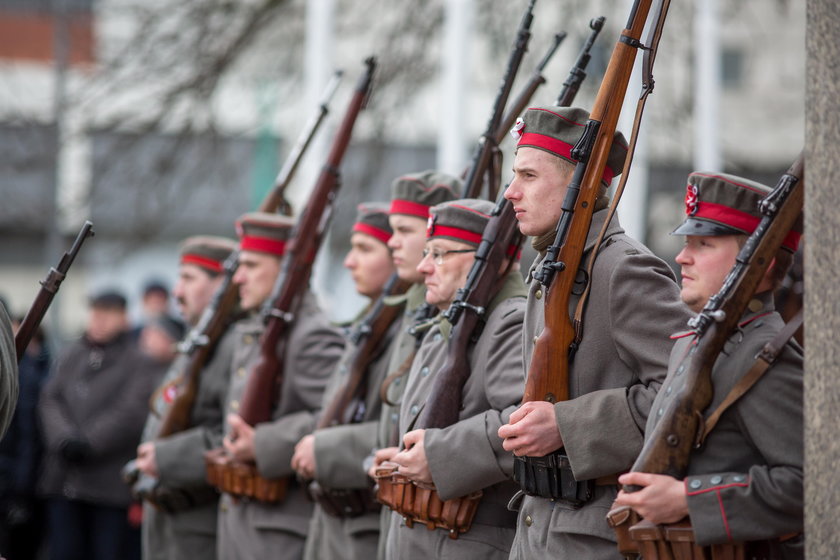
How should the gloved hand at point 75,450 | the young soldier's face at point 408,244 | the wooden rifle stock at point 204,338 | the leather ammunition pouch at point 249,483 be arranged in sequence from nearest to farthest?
the young soldier's face at point 408,244
the leather ammunition pouch at point 249,483
the wooden rifle stock at point 204,338
the gloved hand at point 75,450

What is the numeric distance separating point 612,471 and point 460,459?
0.75m

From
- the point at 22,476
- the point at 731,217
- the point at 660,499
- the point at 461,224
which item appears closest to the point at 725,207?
the point at 731,217

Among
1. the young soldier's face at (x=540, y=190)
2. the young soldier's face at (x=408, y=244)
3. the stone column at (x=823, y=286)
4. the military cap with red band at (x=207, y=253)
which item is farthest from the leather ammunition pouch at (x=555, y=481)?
the military cap with red band at (x=207, y=253)

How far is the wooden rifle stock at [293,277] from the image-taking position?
21.4 ft

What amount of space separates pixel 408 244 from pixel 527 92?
85cm

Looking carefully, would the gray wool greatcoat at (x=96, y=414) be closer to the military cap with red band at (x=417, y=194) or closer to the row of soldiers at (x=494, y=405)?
the row of soldiers at (x=494, y=405)

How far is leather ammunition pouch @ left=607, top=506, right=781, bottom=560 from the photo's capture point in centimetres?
338

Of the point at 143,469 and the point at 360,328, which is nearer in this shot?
the point at 360,328

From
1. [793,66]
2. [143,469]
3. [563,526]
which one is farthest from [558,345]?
[793,66]

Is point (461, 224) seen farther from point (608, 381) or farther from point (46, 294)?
point (46, 294)

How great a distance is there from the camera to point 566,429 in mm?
3951

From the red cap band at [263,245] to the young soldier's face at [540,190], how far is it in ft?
9.56

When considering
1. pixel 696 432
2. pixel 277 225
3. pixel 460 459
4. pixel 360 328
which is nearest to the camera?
pixel 696 432

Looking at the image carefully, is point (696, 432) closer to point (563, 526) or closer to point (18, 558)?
point (563, 526)
